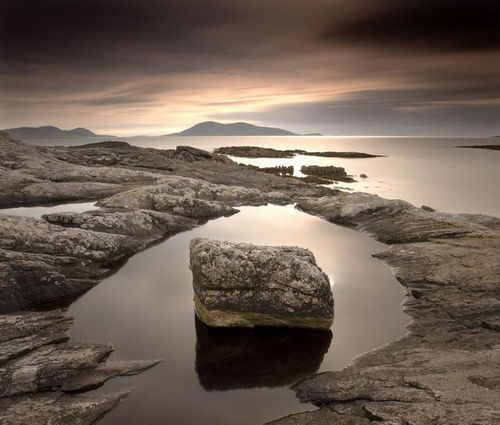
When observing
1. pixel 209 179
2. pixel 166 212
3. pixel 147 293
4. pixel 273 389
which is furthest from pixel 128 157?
pixel 273 389

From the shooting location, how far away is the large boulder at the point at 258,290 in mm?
14484

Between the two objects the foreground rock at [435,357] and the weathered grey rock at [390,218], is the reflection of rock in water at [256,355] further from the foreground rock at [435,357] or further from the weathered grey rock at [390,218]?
the weathered grey rock at [390,218]

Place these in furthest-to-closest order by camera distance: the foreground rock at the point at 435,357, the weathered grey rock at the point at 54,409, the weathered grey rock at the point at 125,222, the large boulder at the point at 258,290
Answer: the weathered grey rock at the point at 125,222
the large boulder at the point at 258,290
the foreground rock at the point at 435,357
the weathered grey rock at the point at 54,409

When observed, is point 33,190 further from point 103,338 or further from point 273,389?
point 273,389

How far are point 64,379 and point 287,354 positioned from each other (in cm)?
714

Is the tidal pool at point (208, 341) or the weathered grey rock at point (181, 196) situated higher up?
the weathered grey rock at point (181, 196)

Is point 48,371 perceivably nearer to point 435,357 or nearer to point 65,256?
point 65,256

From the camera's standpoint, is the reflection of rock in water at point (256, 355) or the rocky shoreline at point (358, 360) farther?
the reflection of rock in water at point (256, 355)

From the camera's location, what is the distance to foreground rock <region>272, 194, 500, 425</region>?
9.30 metres

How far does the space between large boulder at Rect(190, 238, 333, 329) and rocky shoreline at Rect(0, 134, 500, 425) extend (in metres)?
2.92

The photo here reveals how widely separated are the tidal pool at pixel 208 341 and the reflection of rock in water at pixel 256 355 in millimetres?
34

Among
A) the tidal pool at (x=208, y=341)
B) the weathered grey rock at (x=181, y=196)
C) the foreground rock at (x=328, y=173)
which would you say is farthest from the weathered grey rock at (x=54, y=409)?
the foreground rock at (x=328, y=173)

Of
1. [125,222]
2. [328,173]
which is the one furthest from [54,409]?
[328,173]

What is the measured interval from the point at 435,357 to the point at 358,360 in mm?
2412
